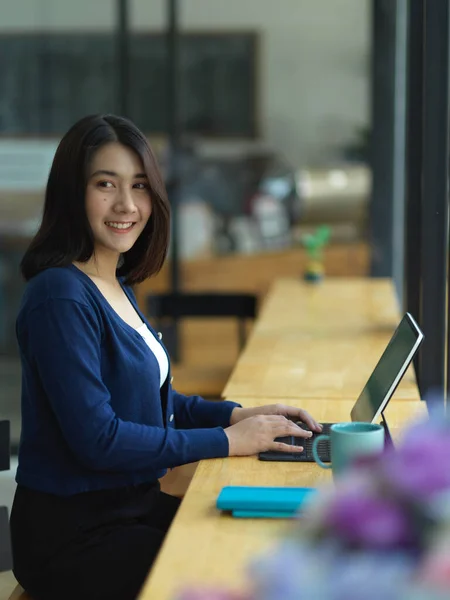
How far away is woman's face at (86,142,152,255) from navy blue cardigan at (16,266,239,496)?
0.12 meters

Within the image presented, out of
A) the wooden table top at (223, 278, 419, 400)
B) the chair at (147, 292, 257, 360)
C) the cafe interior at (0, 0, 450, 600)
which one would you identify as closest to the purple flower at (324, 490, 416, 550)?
the wooden table top at (223, 278, 419, 400)

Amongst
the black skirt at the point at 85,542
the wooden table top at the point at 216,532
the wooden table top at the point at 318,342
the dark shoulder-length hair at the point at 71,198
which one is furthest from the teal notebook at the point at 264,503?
the wooden table top at the point at 318,342

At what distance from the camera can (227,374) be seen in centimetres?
400

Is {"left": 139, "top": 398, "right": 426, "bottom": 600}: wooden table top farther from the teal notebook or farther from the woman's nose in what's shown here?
the woman's nose

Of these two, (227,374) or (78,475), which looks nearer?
(78,475)

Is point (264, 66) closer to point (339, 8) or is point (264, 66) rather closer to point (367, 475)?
point (339, 8)

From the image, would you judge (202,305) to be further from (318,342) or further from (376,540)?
(376,540)

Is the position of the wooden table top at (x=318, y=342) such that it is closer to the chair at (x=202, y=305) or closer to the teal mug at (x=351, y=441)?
the chair at (x=202, y=305)

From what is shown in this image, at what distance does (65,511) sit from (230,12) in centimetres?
413

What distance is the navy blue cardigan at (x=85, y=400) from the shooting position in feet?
6.00

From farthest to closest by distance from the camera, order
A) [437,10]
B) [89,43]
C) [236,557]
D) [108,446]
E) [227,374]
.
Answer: [89,43] < [227,374] < [437,10] < [108,446] < [236,557]

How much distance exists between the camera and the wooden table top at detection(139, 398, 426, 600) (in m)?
1.27

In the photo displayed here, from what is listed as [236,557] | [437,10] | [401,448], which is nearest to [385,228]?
[437,10]

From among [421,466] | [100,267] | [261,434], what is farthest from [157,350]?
[421,466]
